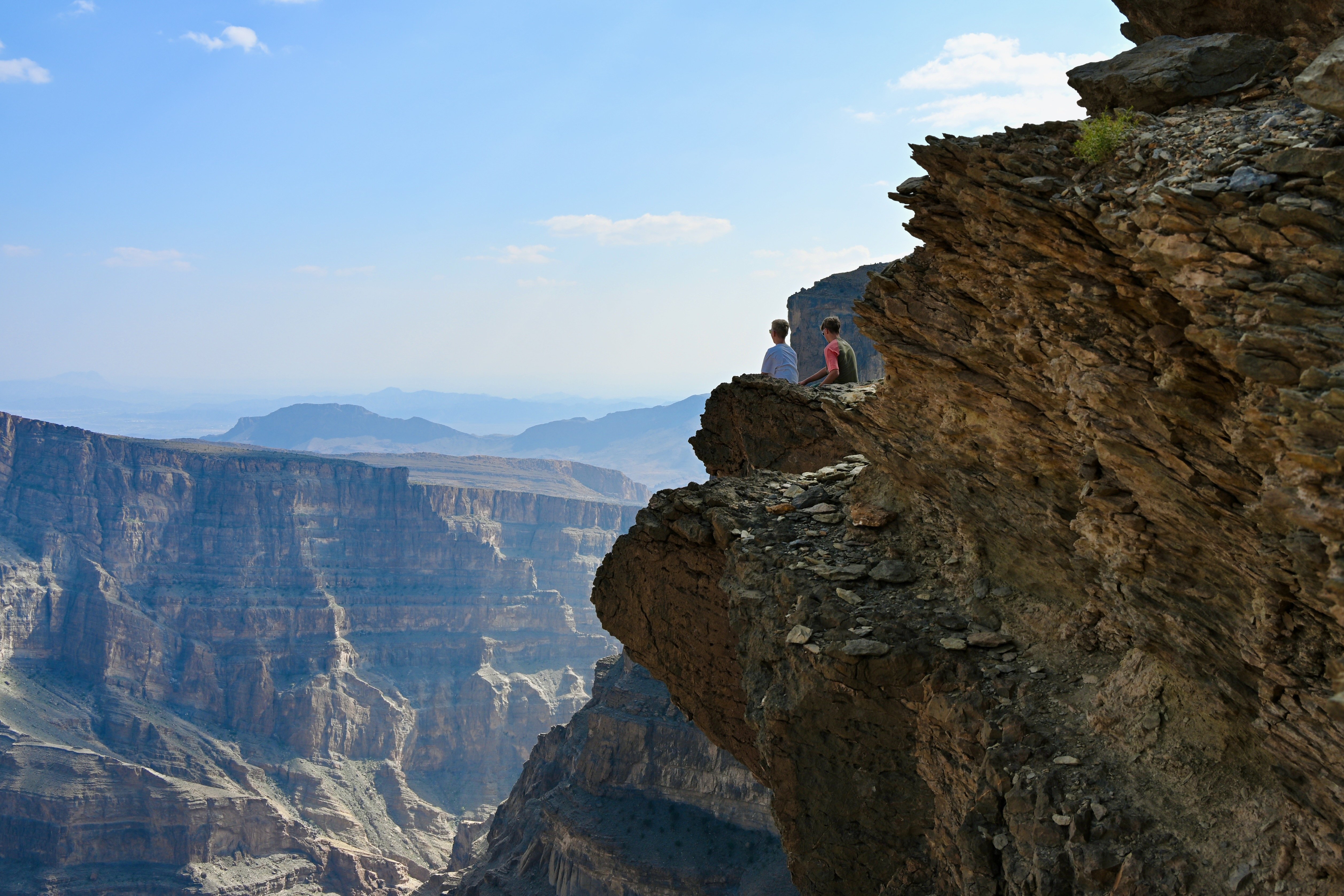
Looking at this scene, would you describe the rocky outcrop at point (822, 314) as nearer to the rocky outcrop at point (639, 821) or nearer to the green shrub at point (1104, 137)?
the rocky outcrop at point (639, 821)

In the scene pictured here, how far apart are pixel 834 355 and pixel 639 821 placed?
4754 centimetres

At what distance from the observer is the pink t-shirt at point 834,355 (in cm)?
1870

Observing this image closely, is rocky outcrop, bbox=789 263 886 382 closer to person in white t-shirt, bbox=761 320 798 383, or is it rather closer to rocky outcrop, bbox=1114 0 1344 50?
person in white t-shirt, bbox=761 320 798 383

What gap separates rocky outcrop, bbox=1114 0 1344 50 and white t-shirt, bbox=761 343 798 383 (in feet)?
28.8

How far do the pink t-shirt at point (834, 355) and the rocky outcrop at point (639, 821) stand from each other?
107ft

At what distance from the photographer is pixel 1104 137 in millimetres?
8562

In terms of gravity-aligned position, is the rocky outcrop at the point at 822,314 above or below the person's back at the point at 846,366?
above

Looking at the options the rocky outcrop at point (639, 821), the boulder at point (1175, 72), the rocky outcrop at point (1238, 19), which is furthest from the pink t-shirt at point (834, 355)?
the rocky outcrop at point (639, 821)

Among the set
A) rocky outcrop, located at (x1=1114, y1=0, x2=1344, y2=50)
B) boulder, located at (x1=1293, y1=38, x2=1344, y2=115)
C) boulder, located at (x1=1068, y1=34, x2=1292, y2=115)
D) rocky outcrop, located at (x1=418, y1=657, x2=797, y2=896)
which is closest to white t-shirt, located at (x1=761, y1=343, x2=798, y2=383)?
rocky outcrop, located at (x1=1114, y1=0, x2=1344, y2=50)

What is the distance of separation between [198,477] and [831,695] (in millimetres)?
175546

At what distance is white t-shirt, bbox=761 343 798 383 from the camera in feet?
65.8

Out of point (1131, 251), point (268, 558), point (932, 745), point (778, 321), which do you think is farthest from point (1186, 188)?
point (268, 558)

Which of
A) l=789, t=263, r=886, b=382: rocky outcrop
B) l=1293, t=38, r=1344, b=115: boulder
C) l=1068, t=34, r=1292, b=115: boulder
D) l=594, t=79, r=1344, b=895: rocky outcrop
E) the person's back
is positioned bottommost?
l=594, t=79, r=1344, b=895: rocky outcrop

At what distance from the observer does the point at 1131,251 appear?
7.57m
